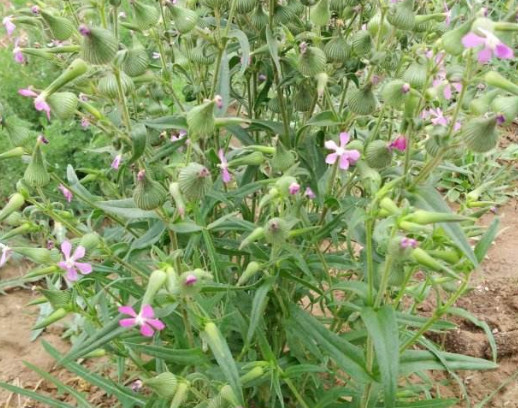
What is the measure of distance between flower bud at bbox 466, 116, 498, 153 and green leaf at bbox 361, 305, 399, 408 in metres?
0.38

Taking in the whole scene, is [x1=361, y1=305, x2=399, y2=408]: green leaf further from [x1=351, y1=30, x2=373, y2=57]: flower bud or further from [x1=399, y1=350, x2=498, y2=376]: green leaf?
[x1=351, y1=30, x2=373, y2=57]: flower bud

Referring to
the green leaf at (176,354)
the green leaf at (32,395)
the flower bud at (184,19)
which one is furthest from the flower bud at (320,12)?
the green leaf at (32,395)

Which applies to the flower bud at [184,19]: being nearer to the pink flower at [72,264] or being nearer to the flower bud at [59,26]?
the flower bud at [59,26]

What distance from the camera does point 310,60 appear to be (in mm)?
1448

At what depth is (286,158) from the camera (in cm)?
145

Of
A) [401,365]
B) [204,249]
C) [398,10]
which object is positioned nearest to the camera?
[398,10]

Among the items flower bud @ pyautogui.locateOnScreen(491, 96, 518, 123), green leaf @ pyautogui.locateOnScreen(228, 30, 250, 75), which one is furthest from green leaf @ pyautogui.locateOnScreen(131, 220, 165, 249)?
flower bud @ pyautogui.locateOnScreen(491, 96, 518, 123)

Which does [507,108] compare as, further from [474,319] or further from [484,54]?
[474,319]

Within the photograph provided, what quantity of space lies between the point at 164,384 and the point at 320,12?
878 mm

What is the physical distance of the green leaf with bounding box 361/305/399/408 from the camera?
4.18ft

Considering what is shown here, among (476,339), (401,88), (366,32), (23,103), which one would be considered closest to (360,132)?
(366,32)

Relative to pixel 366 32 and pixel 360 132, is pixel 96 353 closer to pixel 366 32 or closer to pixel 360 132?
pixel 360 132

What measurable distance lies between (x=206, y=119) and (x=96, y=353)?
86 cm

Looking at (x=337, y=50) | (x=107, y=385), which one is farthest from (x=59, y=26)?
(x=107, y=385)
